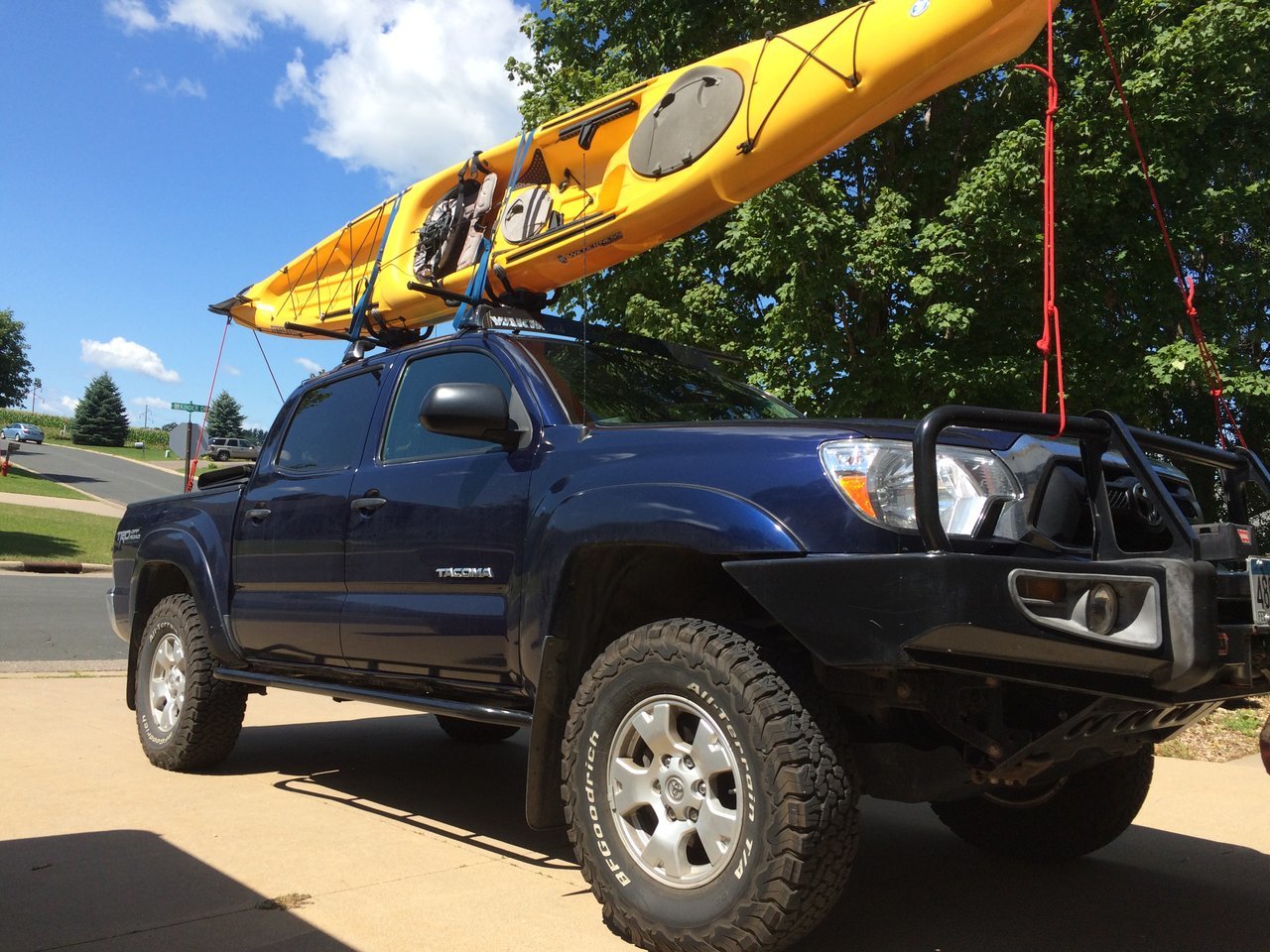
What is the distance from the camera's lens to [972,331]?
10.7 metres

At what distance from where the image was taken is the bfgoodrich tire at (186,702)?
5309 millimetres

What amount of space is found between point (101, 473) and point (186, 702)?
2289 inches

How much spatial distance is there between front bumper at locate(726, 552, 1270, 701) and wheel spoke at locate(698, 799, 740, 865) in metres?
0.52

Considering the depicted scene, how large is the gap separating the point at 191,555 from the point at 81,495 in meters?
42.5

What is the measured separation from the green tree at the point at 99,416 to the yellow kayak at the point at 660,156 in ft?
304

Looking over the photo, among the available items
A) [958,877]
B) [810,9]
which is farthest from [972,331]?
[958,877]

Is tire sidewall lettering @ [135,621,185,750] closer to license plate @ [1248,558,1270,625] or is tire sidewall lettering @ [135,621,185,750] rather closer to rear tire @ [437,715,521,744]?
rear tire @ [437,715,521,744]

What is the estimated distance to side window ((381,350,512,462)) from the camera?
4117 mm

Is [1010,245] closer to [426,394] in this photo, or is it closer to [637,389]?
[637,389]

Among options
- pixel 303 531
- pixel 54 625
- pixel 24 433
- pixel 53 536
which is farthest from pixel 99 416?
pixel 303 531

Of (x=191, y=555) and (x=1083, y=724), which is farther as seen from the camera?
(x=191, y=555)

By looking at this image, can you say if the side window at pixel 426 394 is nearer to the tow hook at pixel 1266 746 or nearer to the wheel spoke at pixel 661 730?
the wheel spoke at pixel 661 730

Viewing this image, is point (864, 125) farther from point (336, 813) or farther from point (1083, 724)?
point (336, 813)

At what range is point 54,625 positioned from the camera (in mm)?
12000
